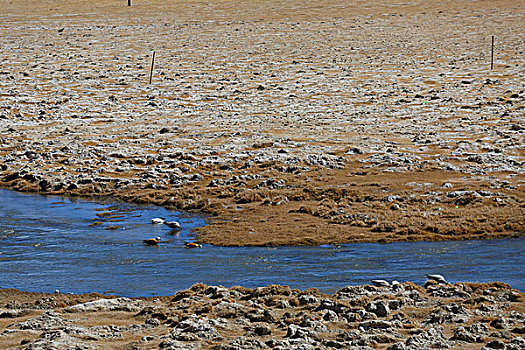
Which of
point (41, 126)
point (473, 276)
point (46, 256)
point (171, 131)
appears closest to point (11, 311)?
point (46, 256)

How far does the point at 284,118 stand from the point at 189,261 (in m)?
17.6

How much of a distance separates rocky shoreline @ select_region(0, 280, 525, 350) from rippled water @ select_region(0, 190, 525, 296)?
3.88 ft

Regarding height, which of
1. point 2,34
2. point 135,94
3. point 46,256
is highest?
point 2,34

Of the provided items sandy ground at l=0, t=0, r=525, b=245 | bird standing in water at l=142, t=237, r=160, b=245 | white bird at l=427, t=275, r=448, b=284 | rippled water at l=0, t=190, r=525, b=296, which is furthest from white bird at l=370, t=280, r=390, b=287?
bird standing in water at l=142, t=237, r=160, b=245

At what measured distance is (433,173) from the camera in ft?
78.6

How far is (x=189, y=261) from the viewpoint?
16.4 metres

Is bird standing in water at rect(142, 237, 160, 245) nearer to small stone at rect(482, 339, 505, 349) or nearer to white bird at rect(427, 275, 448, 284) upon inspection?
white bird at rect(427, 275, 448, 284)

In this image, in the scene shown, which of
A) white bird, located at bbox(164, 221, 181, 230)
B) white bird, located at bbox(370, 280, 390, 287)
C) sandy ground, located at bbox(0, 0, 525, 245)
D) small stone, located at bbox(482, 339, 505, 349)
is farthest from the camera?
sandy ground, located at bbox(0, 0, 525, 245)

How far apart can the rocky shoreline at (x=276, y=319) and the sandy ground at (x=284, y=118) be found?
4847mm

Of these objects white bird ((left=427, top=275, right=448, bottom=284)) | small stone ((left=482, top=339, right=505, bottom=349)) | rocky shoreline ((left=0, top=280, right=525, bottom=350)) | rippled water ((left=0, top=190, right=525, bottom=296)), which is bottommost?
rippled water ((left=0, top=190, right=525, bottom=296))

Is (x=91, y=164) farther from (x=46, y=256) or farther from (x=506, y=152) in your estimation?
(x=506, y=152)

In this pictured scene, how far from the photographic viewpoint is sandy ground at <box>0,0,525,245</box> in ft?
67.8

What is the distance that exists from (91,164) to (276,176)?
716cm

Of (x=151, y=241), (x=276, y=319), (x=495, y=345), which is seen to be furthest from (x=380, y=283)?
(x=151, y=241)
